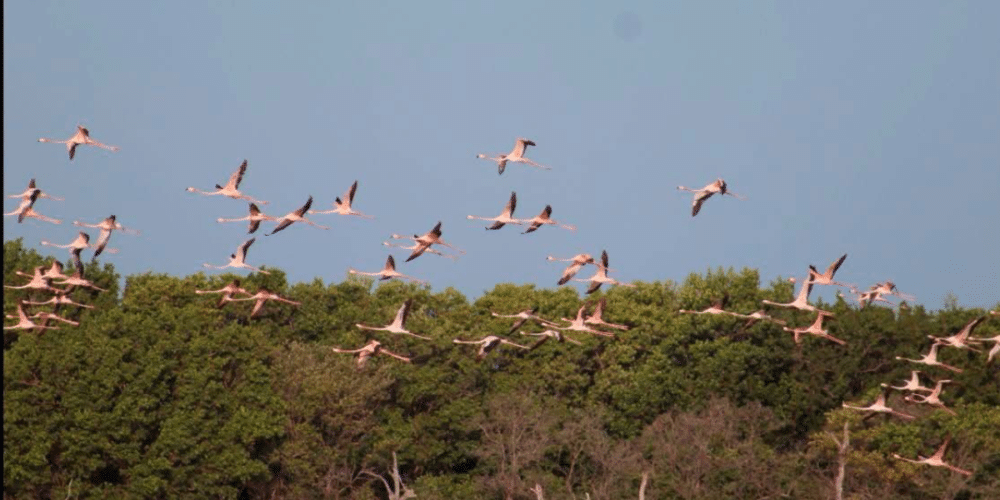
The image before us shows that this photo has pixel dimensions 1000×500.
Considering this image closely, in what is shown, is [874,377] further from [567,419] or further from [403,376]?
[403,376]

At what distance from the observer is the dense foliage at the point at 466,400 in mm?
69500

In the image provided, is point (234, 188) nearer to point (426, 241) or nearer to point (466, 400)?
point (426, 241)

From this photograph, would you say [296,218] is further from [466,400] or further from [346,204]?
[466,400]

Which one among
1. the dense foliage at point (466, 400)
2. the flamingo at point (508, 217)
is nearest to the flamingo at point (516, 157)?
the flamingo at point (508, 217)

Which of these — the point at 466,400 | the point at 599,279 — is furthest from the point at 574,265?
the point at 466,400

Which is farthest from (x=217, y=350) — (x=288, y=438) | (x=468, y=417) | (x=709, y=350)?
(x=709, y=350)

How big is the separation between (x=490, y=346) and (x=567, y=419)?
87.0 feet

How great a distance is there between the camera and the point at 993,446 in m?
68.6

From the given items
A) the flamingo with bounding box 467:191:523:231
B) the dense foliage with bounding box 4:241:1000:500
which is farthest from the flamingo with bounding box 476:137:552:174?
the dense foliage with bounding box 4:241:1000:500

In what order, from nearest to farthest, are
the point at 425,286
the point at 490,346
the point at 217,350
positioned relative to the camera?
the point at 490,346 → the point at 217,350 → the point at 425,286

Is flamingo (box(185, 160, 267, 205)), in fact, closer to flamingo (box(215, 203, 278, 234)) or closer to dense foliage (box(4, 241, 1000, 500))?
flamingo (box(215, 203, 278, 234))

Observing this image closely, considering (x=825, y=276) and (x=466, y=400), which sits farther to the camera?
(x=466, y=400)

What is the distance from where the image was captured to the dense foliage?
228ft

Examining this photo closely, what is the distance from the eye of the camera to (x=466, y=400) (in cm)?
7925
